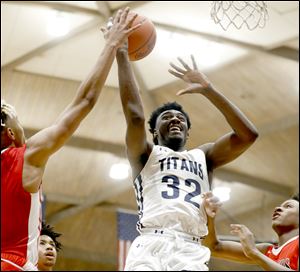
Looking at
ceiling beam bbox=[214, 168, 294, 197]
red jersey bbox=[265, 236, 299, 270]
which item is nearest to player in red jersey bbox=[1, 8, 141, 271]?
red jersey bbox=[265, 236, 299, 270]

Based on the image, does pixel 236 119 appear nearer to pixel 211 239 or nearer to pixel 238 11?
pixel 211 239

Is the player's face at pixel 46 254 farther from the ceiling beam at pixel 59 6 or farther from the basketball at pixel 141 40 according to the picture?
the ceiling beam at pixel 59 6

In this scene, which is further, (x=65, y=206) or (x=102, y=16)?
(x=65, y=206)

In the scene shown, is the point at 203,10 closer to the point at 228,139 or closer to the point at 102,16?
the point at 102,16

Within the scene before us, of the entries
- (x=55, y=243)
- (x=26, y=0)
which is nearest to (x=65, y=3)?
(x=26, y=0)

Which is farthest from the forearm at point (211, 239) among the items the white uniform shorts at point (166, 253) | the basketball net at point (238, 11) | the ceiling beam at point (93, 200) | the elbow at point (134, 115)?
the ceiling beam at point (93, 200)

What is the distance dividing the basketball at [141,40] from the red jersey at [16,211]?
172cm

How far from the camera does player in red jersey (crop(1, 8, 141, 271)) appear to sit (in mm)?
5145

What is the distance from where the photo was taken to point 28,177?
521 centimetres

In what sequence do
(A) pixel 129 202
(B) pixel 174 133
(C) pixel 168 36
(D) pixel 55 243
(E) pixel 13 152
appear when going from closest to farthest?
(E) pixel 13 152
(B) pixel 174 133
(D) pixel 55 243
(C) pixel 168 36
(A) pixel 129 202

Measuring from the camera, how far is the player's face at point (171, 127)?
650 centimetres

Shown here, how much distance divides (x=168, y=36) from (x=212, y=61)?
1.51 meters

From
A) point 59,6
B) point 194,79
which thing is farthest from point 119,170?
point 194,79

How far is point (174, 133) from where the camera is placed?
6.50 metres
